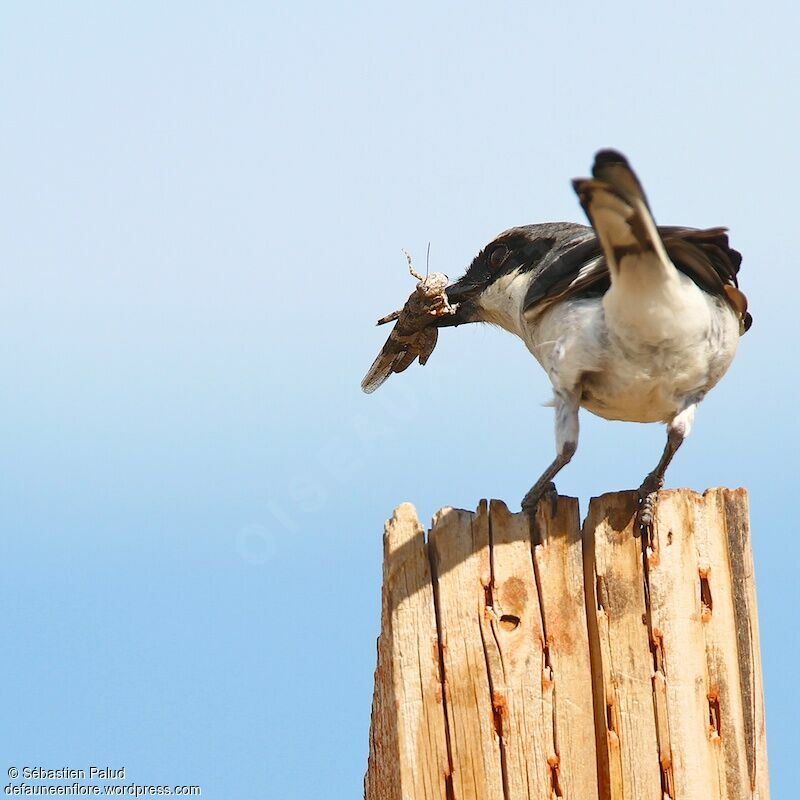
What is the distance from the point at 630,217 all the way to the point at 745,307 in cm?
114

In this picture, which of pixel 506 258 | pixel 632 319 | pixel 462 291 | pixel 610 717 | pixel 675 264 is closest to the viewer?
pixel 610 717

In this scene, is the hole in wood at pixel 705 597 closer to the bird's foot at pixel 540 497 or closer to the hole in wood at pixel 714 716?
the hole in wood at pixel 714 716

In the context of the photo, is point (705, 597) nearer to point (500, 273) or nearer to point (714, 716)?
point (714, 716)

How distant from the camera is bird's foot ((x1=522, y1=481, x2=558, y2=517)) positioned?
423cm

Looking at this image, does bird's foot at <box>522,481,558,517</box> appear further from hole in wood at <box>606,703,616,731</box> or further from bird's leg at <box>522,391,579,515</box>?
hole in wood at <box>606,703,616,731</box>

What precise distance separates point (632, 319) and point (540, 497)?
2.85ft

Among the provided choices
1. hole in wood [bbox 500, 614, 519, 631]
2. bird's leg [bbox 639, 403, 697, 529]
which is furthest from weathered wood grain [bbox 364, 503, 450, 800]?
bird's leg [bbox 639, 403, 697, 529]

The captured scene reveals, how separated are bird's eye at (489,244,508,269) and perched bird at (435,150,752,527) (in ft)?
1.26

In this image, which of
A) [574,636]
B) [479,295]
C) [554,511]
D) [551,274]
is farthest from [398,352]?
[574,636]

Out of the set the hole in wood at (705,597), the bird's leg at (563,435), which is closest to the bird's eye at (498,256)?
the bird's leg at (563,435)

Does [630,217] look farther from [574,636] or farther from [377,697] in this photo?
[377,697]

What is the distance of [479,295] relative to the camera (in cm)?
572

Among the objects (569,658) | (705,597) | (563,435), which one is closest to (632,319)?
(563,435)

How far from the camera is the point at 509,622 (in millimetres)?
4066
